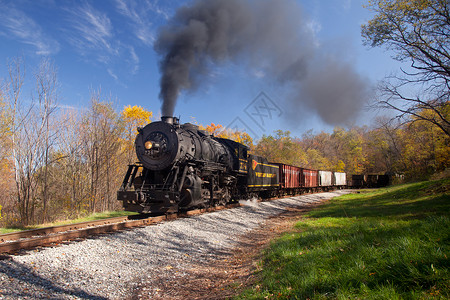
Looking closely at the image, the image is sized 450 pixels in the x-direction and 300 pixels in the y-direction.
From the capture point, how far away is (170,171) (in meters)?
10.6

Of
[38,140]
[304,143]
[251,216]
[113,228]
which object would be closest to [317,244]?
[113,228]

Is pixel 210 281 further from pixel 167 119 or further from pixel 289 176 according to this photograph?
pixel 289 176

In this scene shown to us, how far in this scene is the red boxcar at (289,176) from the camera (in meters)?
25.0

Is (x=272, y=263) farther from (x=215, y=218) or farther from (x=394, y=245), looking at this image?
(x=215, y=218)

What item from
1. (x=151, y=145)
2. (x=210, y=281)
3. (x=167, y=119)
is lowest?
(x=210, y=281)

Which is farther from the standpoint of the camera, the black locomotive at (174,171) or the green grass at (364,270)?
the black locomotive at (174,171)

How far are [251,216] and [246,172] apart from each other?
4.17 meters

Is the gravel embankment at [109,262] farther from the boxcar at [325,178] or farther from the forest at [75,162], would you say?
the boxcar at [325,178]

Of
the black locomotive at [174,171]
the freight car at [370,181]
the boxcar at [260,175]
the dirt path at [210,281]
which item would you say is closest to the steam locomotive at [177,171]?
the black locomotive at [174,171]

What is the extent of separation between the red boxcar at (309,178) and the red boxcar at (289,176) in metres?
1.07

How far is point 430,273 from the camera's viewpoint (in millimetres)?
2990

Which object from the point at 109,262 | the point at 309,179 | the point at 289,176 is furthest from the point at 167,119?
the point at 309,179

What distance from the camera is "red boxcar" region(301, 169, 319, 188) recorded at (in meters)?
31.1

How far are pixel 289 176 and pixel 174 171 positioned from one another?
1796cm
